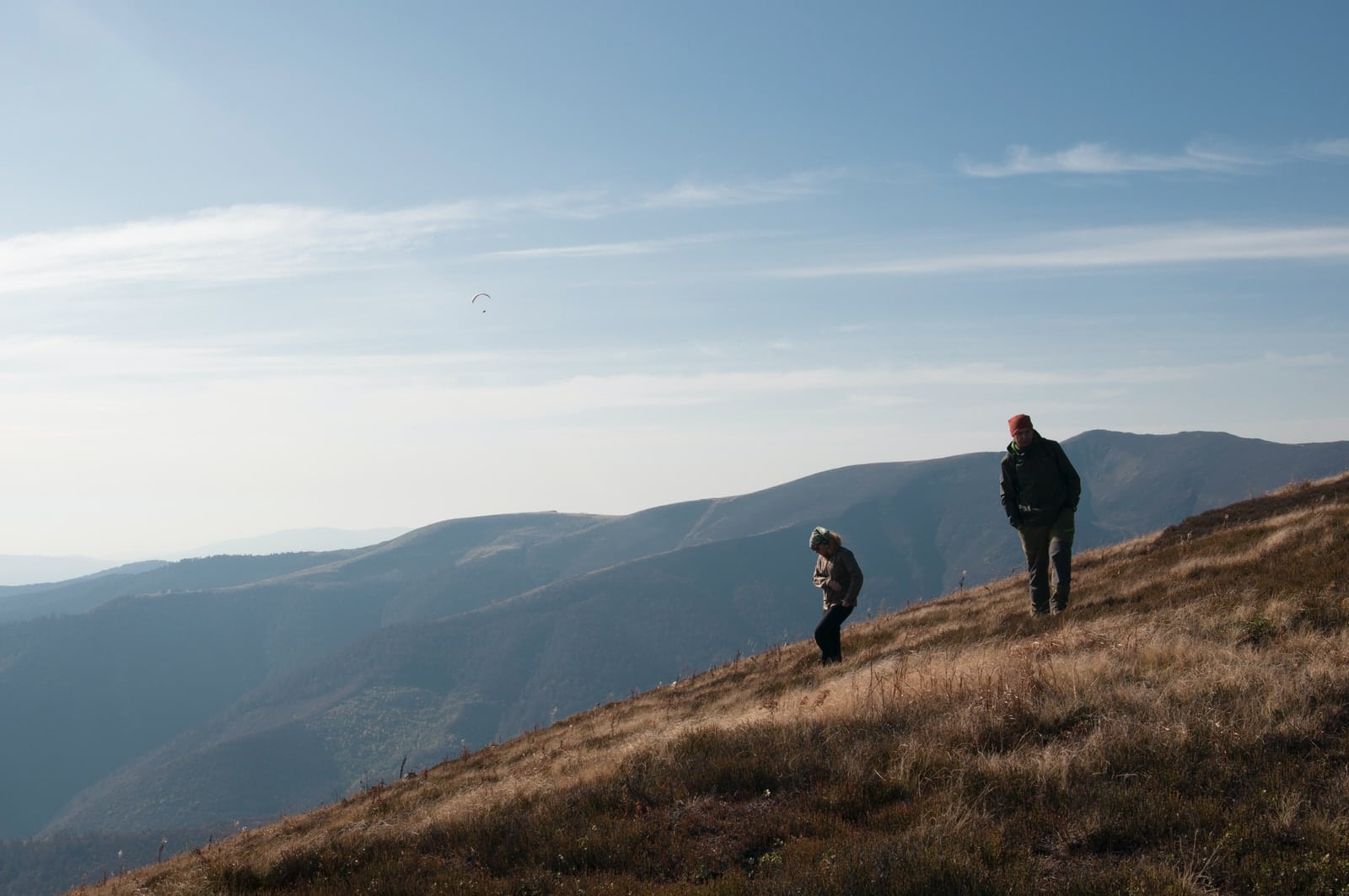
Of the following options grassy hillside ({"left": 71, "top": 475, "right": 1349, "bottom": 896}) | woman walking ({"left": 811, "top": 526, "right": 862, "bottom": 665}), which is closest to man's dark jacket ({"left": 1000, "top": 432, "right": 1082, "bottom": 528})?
grassy hillside ({"left": 71, "top": 475, "right": 1349, "bottom": 896})

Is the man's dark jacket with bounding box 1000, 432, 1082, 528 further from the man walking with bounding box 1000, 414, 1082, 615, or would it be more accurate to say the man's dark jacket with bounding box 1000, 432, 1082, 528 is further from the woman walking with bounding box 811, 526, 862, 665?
the woman walking with bounding box 811, 526, 862, 665

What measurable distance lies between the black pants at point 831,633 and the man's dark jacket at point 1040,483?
3.18 metres

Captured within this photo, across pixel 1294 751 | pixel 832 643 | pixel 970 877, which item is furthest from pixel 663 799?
pixel 832 643

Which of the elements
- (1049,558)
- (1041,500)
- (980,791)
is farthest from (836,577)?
(980,791)

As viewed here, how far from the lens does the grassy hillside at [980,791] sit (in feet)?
18.1

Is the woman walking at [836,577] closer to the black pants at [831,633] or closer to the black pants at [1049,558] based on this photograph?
the black pants at [831,633]

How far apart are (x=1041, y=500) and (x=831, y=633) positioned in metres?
4.25

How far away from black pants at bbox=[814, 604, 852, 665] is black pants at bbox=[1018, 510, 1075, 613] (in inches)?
119

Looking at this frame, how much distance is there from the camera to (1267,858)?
522 centimetres

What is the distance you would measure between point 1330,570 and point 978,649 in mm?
4651

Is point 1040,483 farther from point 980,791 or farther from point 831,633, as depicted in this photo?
point 980,791

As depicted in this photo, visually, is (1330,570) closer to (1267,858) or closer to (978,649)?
(978,649)

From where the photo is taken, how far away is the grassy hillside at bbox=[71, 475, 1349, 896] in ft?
18.1

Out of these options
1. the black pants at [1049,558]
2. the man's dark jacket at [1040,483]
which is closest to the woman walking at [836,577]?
the man's dark jacket at [1040,483]
